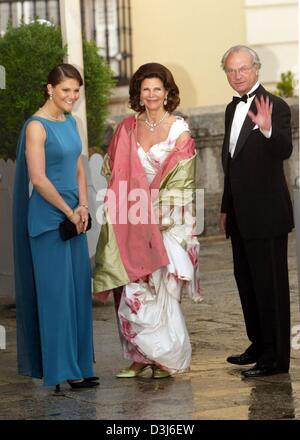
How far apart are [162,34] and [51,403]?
9365 mm

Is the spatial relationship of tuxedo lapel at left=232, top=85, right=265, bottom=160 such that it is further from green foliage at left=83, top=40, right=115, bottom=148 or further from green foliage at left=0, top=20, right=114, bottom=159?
green foliage at left=83, top=40, right=115, bottom=148

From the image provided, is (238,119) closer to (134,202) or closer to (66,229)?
(134,202)

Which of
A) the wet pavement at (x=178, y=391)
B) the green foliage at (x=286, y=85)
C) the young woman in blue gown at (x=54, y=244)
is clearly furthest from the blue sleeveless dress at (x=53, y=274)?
the green foliage at (x=286, y=85)

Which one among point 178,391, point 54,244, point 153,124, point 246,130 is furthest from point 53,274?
point 246,130

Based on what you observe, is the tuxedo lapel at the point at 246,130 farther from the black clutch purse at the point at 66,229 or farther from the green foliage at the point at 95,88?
the green foliage at the point at 95,88

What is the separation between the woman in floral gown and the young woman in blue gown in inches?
8.9

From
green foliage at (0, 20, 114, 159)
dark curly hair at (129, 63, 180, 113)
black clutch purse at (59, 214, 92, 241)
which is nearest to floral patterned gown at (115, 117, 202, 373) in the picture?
dark curly hair at (129, 63, 180, 113)

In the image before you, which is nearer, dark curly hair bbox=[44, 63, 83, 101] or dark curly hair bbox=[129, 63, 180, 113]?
dark curly hair bbox=[44, 63, 83, 101]

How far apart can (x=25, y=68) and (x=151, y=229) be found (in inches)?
121

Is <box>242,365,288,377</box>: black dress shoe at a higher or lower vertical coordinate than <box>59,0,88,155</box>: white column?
lower

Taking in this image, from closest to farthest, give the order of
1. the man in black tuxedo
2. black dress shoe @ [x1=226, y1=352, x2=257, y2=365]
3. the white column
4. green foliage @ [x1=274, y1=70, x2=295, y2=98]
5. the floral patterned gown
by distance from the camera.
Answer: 1. the man in black tuxedo
2. the floral patterned gown
3. black dress shoe @ [x1=226, y1=352, x2=257, y2=365]
4. the white column
5. green foliage @ [x1=274, y1=70, x2=295, y2=98]

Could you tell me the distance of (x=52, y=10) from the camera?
16609 mm

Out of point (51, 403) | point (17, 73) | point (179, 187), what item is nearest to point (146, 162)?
point (179, 187)

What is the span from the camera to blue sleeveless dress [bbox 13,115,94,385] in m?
7.97
